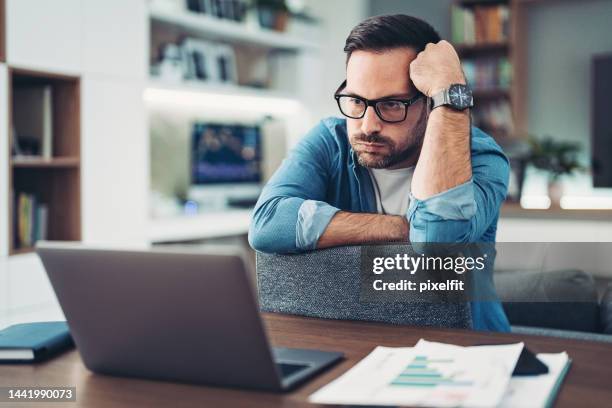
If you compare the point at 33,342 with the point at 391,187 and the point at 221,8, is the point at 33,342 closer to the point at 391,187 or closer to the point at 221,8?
the point at 391,187

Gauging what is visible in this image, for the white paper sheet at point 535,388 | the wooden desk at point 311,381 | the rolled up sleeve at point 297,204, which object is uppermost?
the rolled up sleeve at point 297,204

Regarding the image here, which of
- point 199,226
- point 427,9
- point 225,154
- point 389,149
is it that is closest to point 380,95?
point 389,149

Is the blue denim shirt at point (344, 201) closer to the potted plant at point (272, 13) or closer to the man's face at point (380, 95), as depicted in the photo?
the man's face at point (380, 95)

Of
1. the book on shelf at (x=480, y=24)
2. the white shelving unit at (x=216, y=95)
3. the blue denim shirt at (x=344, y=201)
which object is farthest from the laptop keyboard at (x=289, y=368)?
the book on shelf at (x=480, y=24)

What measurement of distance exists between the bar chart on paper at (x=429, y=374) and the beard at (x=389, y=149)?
827 millimetres

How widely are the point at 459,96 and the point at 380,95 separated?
0.18m

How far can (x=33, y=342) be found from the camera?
3.19 feet

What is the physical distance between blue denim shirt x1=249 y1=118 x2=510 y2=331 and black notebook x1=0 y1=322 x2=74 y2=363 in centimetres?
48

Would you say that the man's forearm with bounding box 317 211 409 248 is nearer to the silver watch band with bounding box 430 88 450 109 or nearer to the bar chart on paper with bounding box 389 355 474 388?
→ the silver watch band with bounding box 430 88 450 109

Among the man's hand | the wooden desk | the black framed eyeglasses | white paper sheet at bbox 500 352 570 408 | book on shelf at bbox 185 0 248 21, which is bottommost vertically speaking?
the wooden desk

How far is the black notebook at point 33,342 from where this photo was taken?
96 centimetres

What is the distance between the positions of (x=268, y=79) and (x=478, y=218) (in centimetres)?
371

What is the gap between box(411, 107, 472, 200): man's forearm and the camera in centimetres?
144

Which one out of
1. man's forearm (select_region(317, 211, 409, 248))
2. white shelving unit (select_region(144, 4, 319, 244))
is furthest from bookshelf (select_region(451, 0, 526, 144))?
man's forearm (select_region(317, 211, 409, 248))
